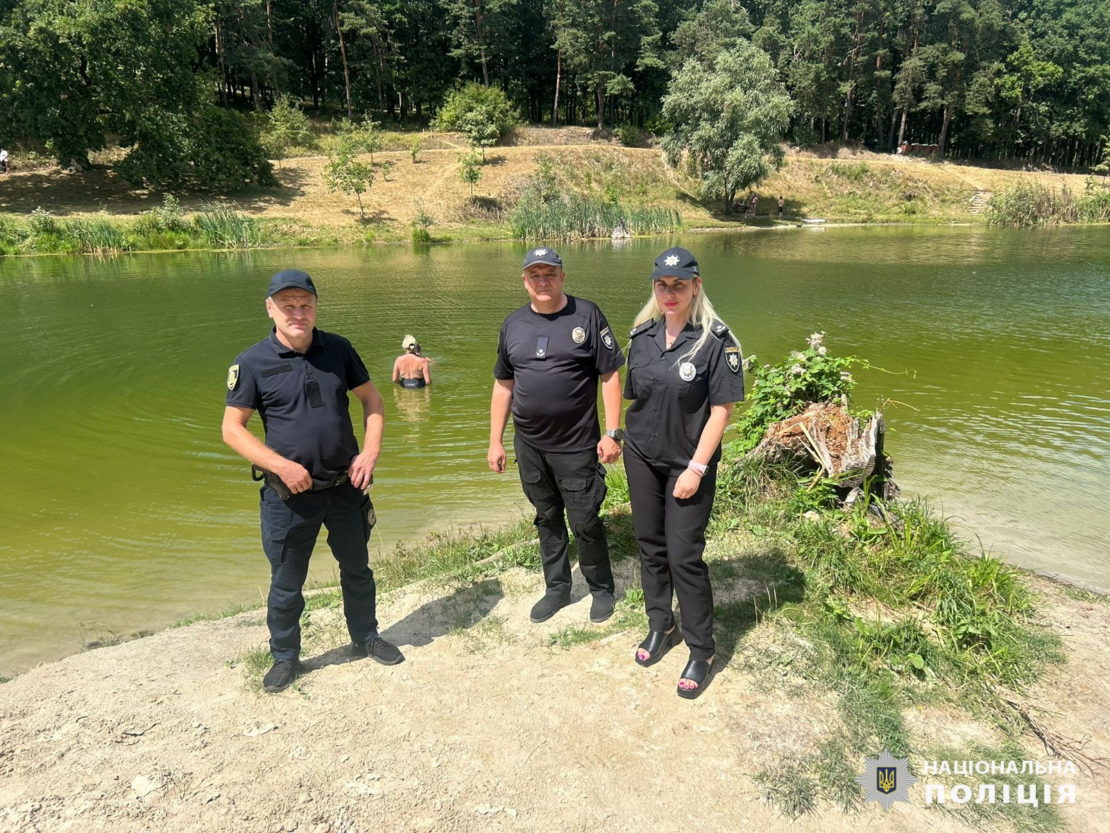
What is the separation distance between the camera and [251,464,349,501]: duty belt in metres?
3.28

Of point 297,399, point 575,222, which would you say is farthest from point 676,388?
point 575,222

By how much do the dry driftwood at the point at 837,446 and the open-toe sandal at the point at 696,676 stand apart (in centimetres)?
219

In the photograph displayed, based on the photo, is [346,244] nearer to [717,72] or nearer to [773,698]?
[717,72]

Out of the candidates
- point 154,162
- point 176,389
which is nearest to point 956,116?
point 154,162

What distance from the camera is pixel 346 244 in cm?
3394

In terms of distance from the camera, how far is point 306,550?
11.6 feet

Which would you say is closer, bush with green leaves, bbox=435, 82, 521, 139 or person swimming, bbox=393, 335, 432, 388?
person swimming, bbox=393, 335, 432, 388

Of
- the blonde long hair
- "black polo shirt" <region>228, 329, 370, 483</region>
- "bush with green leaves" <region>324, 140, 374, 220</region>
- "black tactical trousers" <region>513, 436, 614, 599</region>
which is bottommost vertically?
"black tactical trousers" <region>513, 436, 614, 599</region>

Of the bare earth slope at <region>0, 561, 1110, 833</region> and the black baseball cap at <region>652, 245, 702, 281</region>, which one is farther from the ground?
the black baseball cap at <region>652, 245, 702, 281</region>

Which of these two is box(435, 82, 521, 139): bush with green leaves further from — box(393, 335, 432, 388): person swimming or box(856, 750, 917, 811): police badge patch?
box(856, 750, 917, 811): police badge patch

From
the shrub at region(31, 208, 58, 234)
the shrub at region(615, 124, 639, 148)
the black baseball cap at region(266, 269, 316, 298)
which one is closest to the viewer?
the black baseball cap at region(266, 269, 316, 298)

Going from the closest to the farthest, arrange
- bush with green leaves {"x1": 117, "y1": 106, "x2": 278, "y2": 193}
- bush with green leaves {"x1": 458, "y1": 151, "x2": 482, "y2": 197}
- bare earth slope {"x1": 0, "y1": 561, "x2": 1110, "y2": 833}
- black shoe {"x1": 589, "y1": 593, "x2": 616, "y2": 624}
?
bare earth slope {"x1": 0, "y1": 561, "x2": 1110, "y2": 833}, black shoe {"x1": 589, "y1": 593, "x2": 616, "y2": 624}, bush with green leaves {"x1": 117, "y1": 106, "x2": 278, "y2": 193}, bush with green leaves {"x1": 458, "y1": 151, "x2": 482, "y2": 197}

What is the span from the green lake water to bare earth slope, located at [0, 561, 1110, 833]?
149cm

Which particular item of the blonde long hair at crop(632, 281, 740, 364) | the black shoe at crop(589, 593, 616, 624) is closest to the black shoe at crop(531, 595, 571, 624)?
the black shoe at crop(589, 593, 616, 624)
